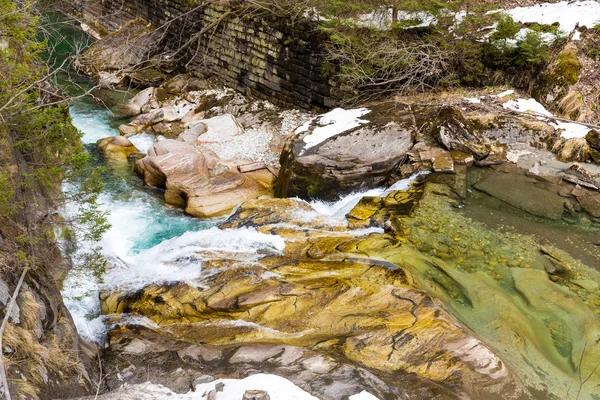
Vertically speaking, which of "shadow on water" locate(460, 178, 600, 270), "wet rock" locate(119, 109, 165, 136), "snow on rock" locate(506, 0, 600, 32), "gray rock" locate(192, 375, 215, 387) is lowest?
"wet rock" locate(119, 109, 165, 136)

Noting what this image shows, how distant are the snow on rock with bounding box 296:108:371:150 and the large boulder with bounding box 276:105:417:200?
0.06ft

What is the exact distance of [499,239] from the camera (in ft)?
23.9

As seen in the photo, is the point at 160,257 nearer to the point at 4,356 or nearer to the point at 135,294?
the point at 135,294

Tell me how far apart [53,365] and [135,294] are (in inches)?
79.1

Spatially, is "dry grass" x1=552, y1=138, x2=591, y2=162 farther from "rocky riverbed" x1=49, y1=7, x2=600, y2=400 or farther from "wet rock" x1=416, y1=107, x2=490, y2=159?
"wet rock" x1=416, y1=107, x2=490, y2=159

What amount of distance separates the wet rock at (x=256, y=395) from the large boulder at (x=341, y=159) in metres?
5.01

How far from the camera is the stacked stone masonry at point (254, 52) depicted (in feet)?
40.6

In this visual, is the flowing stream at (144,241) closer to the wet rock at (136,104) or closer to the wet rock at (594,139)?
the wet rock at (136,104)

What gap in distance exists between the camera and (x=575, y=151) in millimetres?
8836

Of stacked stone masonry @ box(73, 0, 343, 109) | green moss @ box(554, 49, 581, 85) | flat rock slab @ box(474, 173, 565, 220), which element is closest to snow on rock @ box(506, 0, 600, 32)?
green moss @ box(554, 49, 581, 85)

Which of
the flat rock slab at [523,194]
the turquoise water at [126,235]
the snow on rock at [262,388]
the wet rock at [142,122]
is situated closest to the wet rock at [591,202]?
the flat rock slab at [523,194]

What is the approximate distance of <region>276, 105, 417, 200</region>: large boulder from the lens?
8.85 meters

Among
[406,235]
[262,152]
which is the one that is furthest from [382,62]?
[406,235]

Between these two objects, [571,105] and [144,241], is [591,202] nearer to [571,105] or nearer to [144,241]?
[571,105]
